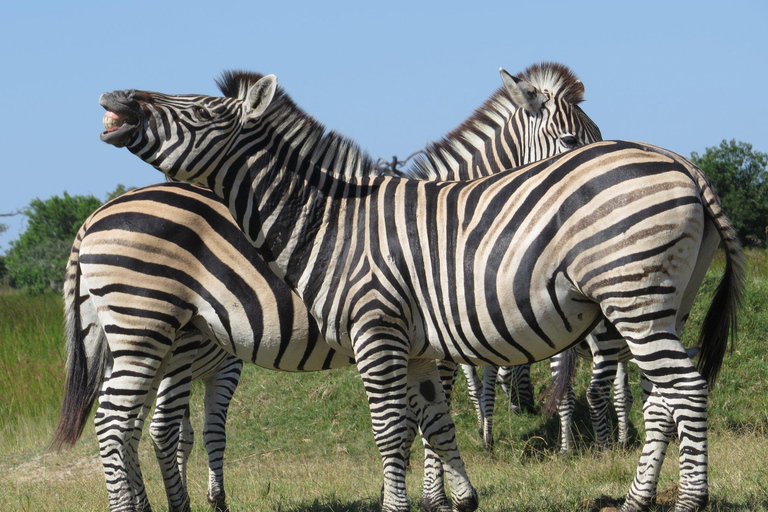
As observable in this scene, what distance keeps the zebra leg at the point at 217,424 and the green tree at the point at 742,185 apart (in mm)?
15203

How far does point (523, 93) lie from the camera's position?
6.97 meters

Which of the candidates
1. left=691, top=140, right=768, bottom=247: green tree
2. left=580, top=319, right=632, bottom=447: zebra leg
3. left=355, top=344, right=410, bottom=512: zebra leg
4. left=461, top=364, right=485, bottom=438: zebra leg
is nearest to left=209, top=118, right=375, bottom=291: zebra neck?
left=355, top=344, right=410, bottom=512: zebra leg

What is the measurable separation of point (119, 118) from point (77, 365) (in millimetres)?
2365

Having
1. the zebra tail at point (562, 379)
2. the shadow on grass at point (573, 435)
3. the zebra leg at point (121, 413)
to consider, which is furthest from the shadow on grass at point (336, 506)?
the shadow on grass at point (573, 435)

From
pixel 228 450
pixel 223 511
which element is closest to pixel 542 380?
pixel 228 450

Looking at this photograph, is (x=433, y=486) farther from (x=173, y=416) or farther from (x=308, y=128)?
(x=308, y=128)

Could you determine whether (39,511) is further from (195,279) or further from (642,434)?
(642,434)

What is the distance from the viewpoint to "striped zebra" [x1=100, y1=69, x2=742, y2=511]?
4.19m

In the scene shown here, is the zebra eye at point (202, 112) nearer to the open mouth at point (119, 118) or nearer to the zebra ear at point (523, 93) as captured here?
the open mouth at point (119, 118)

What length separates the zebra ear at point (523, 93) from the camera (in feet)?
22.5

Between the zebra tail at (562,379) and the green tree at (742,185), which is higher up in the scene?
the green tree at (742,185)

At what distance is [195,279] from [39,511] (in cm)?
268

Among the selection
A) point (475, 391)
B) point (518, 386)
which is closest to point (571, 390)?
point (518, 386)

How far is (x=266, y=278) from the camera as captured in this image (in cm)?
533
